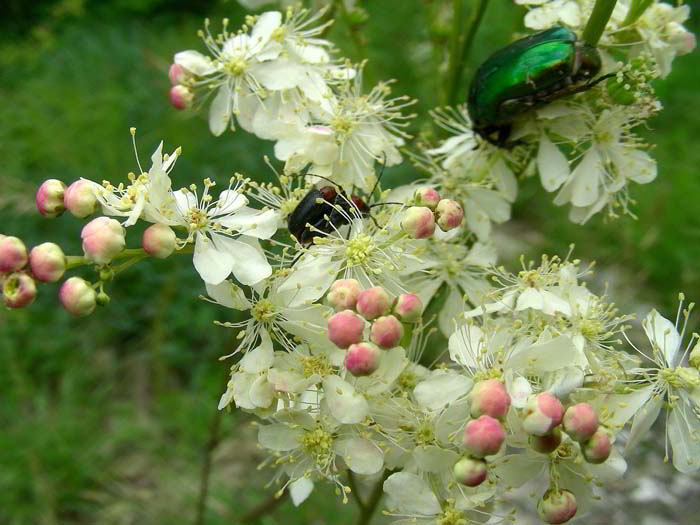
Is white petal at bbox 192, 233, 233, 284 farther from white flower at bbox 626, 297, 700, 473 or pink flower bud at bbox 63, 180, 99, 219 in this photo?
white flower at bbox 626, 297, 700, 473

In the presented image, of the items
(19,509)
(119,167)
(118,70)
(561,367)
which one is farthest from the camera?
(118,70)

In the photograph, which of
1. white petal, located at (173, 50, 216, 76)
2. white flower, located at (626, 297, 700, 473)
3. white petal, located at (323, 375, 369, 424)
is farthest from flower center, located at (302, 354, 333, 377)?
white petal, located at (173, 50, 216, 76)

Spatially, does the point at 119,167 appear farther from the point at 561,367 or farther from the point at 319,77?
the point at 561,367

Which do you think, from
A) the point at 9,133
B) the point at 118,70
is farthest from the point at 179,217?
the point at 118,70

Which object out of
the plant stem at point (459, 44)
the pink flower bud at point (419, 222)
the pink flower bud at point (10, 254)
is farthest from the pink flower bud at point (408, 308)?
the plant stem at point (459, 44)

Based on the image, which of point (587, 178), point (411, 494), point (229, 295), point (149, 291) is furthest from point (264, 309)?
point (149, 291)

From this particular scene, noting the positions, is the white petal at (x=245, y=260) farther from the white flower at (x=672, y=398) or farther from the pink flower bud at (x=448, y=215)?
the white flower at (x=672, y=398)

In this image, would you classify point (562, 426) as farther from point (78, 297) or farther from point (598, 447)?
point (78, 297)
